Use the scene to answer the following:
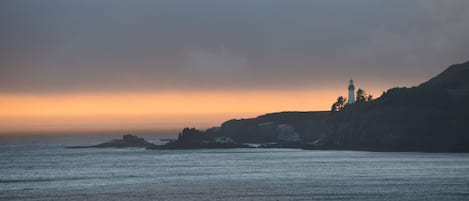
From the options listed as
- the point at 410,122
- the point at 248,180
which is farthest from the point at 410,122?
the point at 248,180

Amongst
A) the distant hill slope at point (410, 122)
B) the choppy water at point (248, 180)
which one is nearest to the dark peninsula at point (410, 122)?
the distant hill slope at point (410, 122)

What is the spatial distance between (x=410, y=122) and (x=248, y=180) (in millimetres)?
80037

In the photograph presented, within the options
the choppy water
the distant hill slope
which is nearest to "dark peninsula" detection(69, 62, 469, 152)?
the distant hill slope

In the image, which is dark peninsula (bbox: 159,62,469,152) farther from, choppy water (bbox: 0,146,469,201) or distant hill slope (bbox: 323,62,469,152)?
choppy water (bbox: 0,146,469,201)

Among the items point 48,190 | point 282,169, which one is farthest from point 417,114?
point 48,190

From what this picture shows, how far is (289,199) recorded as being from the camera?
262 feet

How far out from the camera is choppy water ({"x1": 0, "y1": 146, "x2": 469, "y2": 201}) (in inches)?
3322

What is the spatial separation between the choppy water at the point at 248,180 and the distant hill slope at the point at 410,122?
2609cm

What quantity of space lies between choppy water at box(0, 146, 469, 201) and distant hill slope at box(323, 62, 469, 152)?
26.1 m

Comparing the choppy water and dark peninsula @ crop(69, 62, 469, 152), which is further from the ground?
dark peninsula @ crop(69, 62, 469, 152)

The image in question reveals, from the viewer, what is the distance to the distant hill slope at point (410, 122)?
557 feet

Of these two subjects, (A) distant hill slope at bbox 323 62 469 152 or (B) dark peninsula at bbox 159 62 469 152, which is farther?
(A) distant hill slope at bbox 323 62 469 152

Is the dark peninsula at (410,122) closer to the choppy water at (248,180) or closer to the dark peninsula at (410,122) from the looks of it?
the dark peninsula at (410,122)

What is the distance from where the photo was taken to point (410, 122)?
17650 cm
